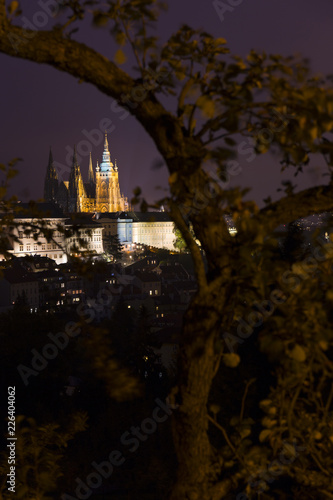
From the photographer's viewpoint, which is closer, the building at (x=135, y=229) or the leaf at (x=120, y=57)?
the leaf at (x=120, y=57)

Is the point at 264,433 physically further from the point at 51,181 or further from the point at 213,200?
the point at 51,181

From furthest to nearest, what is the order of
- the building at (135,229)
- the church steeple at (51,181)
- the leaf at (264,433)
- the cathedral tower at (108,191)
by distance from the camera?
the cathedral tower at (108,191) → the church steeple at (51,181) → the building at (135,229) → the leaf at (264,433)

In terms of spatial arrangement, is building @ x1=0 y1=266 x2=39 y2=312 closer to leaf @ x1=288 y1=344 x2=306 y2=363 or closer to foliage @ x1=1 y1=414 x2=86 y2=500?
foliage @ x1=1 y1=414 x2=86 y2=500

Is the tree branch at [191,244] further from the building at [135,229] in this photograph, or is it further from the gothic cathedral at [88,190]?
the gothic cathedral at [88,190]

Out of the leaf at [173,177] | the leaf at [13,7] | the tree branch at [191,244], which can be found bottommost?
the tree branch at [191,244]

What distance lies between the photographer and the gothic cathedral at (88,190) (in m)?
77.3

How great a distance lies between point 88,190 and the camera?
82375 mm

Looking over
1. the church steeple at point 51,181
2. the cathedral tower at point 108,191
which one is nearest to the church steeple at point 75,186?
the church steeple at point 51,181

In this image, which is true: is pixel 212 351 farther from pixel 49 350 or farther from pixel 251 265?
pixel 49 350

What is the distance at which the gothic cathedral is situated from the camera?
77.3 m

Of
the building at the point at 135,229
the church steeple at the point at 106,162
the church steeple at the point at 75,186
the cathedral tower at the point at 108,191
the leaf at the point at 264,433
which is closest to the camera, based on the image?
the leaf at the point at 264,433

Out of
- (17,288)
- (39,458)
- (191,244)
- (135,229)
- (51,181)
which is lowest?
(39,458)

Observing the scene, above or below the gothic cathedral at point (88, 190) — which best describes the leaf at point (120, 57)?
below

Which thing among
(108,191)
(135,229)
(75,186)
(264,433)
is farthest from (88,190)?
(264,433)
